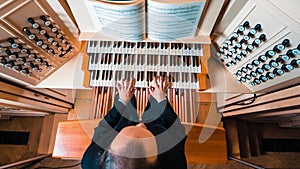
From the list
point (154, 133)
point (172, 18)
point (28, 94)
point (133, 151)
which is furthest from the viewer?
point (28, 94)

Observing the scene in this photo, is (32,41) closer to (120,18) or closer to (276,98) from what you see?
(120,18)

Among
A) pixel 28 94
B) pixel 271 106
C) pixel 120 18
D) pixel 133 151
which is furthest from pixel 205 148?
pixel 28 94

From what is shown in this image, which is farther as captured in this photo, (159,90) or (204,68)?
(204,68)

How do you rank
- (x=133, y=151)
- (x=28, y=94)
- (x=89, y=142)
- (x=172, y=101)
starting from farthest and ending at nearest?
(x=172, y=101) < (x=89, y=142) < (x=28, y=94) < (x=133, y=151)

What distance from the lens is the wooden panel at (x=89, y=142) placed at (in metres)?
1.42

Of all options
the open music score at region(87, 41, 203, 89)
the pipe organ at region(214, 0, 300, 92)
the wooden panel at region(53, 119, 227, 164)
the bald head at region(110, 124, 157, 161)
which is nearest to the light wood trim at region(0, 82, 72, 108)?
the wooden panel at region(53, 119, 227, 164)

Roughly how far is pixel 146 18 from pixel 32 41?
2.07ft

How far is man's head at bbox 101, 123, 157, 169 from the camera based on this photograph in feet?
2.08

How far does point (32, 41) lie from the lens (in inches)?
40.2

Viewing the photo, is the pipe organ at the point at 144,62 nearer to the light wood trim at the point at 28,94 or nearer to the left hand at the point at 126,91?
the left hand at the point at 126,91

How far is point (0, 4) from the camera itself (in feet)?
2.42

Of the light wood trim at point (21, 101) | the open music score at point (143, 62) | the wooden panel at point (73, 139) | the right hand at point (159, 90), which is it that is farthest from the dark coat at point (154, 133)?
the light wood trim at point (21, 101)

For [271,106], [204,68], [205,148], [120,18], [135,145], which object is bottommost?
[205,148]

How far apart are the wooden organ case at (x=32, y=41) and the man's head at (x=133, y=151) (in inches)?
28.1
